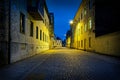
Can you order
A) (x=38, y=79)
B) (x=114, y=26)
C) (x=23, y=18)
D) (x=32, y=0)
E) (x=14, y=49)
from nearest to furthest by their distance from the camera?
(x=38, y=79) → (x=14, y=49) → (x=23, y=18) → (x=32, y=0) → (x=114, y=26)

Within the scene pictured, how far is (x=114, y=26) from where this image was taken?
24.6 meters

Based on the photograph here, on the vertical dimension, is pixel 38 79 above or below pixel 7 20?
below

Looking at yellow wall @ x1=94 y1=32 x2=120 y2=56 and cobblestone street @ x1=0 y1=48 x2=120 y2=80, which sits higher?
yellow wall @ x1=94 y1=32 x2=120 y2=56

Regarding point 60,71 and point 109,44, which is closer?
point 60,71

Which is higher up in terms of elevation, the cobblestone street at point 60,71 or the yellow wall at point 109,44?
the yellow wall at point 109,44

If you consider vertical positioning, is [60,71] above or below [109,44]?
below

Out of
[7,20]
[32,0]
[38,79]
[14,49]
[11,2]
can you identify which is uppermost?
[32,0]

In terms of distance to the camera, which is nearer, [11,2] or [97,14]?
[11,2]

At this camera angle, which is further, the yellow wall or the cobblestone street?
the yellow wall

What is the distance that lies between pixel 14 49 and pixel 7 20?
2.02 metres

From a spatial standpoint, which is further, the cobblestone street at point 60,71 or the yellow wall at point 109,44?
the yellow wall at point 109,44

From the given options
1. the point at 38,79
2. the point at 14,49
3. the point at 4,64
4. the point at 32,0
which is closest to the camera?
A: the point at 38,79

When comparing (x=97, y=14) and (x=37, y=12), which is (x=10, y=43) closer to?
(x=37, y=12)

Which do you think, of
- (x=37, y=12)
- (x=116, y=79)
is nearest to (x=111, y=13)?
(x=37, y=12)
